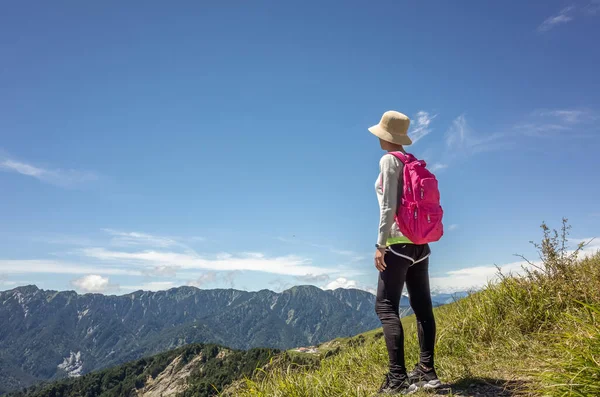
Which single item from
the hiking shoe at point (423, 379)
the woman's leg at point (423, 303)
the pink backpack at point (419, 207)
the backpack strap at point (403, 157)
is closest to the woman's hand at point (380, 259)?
the pink backpack at point (419, 207)

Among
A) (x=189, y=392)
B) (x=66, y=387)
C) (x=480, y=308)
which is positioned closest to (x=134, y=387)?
(x=66, y=387)

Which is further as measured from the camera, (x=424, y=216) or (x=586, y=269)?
(x=586, y=269)

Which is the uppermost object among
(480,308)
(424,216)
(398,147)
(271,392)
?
(398,147)

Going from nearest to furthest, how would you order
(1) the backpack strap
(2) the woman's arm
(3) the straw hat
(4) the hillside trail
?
1. (4) the hillside trail
2. (2) the woman's arm
3. (1) the backpack strap
4. (3) the straw hat

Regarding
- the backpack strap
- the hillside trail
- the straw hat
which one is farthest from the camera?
the straw hat

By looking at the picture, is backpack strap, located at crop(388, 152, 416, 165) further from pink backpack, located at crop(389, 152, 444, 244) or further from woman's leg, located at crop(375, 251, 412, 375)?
woman's leg, located at crop(375, 251, 412, 375)

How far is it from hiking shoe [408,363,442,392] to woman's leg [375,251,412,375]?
0.64 ft

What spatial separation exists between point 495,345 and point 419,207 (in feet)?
10.1

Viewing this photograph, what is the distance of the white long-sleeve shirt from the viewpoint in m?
4.29

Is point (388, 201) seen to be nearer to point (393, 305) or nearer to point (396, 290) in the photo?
point (396, 290)

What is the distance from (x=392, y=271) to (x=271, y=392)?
6.92 ft

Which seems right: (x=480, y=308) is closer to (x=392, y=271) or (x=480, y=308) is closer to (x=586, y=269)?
(x=586, y=269)

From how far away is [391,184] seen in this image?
4352 mm

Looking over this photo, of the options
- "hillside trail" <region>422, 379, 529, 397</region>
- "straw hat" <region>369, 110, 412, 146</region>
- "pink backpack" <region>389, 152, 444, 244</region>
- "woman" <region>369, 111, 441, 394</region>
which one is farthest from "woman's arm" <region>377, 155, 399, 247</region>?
"hillside trail" <region>422, 379, 529, 397</region>
